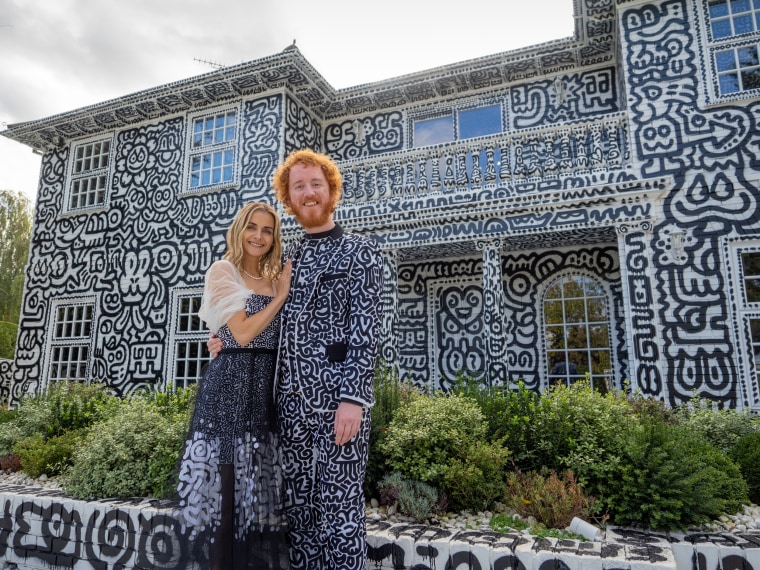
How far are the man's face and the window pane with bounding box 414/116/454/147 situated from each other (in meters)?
8.26

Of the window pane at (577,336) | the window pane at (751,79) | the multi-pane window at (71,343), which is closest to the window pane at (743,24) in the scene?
the window pane at (751,79)

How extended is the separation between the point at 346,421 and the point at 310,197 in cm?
115

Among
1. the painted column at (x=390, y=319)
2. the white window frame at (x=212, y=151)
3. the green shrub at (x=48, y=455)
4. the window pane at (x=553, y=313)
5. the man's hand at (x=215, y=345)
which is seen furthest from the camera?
the white window frame at (x=212, y=151)

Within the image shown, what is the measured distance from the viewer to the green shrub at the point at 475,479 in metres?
3.60

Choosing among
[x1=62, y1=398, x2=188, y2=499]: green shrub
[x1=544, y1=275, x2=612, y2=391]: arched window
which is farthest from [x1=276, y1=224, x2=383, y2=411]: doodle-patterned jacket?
[x1=544, y1=275, x2=612, y2=391]: arched window

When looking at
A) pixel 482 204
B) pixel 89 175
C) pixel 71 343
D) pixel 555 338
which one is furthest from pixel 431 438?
pixel 89 175

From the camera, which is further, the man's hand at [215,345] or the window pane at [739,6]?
the window pane at [739,6]

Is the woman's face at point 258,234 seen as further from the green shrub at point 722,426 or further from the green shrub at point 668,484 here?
the green shrub at point 722,426

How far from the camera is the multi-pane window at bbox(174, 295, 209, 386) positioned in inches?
407

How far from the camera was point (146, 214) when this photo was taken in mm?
11438

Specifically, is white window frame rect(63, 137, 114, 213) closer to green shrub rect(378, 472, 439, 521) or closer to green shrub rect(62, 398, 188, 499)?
green shrub rect(62, 398, 188, 499)

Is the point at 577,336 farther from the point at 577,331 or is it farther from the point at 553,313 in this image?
the point at 553,313

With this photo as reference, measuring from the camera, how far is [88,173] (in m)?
12.4

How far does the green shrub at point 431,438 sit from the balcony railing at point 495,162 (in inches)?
187
